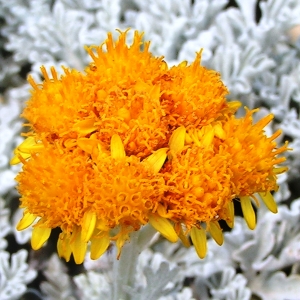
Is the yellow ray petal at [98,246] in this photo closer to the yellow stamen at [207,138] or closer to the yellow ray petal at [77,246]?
the yellow ray petal at [77,246]

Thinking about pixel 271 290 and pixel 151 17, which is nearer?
pixel 271 290

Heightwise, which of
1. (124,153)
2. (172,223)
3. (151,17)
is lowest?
(172,223)

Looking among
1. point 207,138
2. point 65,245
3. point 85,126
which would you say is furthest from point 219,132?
point 65,245

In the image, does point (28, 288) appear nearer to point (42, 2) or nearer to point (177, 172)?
point (177, 172)

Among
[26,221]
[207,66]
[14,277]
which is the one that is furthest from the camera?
[207,66]

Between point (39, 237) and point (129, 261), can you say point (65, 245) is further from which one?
point (129, 261)

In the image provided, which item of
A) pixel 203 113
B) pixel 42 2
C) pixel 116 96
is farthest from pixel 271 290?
pixel 42 2

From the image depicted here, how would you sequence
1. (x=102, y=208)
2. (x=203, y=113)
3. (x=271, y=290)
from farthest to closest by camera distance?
(x=271, y=290) < (x=203, y=113) < (x=102, y=208)
